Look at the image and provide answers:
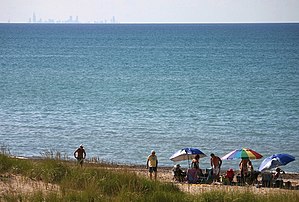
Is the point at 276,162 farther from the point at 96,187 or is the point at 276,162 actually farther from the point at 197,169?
the point at 96,187

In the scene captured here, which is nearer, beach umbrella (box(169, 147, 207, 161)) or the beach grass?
the beach grass

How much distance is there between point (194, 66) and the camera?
8006cm

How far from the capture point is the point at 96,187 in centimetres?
1308

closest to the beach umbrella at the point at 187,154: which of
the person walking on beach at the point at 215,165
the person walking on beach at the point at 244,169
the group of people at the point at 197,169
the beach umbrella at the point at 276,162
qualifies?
the group of people at the point at 197,169

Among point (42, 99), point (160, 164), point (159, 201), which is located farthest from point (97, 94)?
point (159, 201)

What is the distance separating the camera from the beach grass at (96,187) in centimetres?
1220

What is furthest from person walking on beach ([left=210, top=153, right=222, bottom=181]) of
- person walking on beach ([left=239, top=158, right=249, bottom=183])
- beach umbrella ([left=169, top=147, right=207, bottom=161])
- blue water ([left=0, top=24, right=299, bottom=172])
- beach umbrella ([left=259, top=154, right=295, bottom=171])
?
blue water ([left=0, top=24, right=299, bottom=172])

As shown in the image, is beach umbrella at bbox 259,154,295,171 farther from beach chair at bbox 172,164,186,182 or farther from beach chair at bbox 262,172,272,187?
beach chair at bbox 172,164,186,182

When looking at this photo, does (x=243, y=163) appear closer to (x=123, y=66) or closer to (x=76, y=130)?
(x=76, y=130)

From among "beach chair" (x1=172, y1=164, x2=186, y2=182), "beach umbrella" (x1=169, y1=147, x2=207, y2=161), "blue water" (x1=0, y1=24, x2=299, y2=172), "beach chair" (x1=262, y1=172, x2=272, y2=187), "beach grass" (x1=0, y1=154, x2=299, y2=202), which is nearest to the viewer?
"beach grass" (x1=0, y1=154, x2=299, y2=202)

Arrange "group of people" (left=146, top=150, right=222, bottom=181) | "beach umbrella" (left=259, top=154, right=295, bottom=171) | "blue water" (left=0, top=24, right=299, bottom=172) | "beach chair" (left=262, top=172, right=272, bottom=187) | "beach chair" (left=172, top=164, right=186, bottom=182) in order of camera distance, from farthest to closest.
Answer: "blue water" (left=0, top=24, right=299, bottom=172) → "beach chair" (left=172, top=164, right=186, bottom=182) → "beach umbrella" (left=259, top=154, right=295, bottom=171) → "group of people" (left=146, top=150, right=222, bottom=181) → "beach chair" (left=262, top=172, right=272, bottom=187)

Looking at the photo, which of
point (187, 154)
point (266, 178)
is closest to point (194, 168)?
point (187, 154)

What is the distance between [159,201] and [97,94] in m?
38.2

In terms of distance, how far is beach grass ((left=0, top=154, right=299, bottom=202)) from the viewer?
12.2 metres
